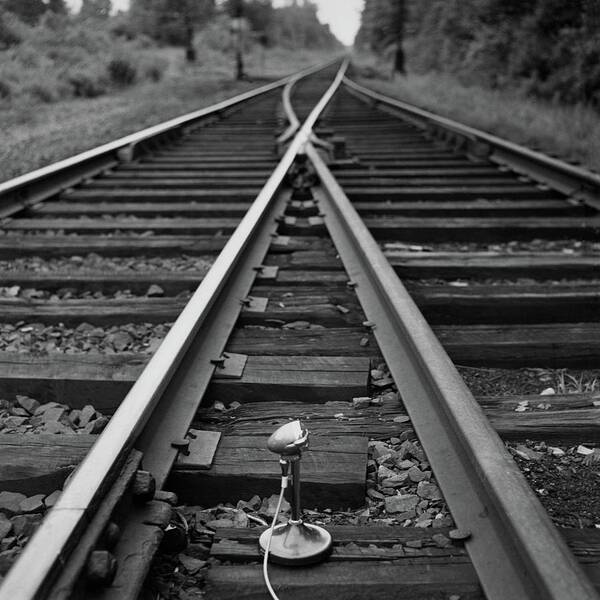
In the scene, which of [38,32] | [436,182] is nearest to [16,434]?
[436,182]

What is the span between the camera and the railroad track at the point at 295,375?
1.45 meters

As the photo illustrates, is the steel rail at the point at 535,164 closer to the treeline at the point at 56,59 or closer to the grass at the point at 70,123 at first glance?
the grass at the point at 70,123

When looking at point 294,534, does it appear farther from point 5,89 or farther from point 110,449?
point 5,89

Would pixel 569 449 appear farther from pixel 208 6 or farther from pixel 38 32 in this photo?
pixel 208 6

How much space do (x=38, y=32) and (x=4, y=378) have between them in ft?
82.5

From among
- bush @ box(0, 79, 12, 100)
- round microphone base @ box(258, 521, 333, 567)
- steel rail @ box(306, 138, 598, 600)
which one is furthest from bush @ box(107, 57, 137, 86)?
round microphone base @ box(258, 521, 333, 567)

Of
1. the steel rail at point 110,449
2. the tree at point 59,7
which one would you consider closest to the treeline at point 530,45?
the steel rail at point 110,449

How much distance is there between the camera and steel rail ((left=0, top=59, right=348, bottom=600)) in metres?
1.22

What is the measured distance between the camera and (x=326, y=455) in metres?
1.91

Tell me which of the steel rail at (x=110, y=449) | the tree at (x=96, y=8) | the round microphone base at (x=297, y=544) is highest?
the tree at (x=96, y=8)

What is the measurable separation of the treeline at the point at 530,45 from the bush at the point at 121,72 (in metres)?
9.92

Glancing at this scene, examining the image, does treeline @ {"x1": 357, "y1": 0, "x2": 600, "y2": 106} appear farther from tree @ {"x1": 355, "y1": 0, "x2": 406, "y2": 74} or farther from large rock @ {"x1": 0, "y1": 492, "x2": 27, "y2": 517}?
tree @ {"x1": 355, "y1": 0, "x2": 406, "y2": 74}

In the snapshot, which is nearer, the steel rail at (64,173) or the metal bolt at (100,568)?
the metal bolt at (100,568)

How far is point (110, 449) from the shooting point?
160 centimetres
